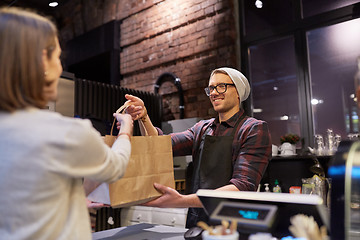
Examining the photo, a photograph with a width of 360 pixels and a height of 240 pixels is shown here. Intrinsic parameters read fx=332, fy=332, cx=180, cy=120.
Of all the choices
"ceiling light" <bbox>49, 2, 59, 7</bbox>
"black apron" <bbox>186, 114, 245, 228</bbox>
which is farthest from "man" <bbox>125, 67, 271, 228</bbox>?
"ceiling light" <bbox>49, 2, 59, 7</bbox>

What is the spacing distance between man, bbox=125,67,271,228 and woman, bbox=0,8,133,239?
607 mm

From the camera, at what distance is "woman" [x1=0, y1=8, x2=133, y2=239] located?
770 mm

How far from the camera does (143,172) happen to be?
4.35 feet

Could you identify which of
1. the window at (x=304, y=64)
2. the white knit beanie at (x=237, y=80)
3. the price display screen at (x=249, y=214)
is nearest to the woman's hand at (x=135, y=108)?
the white knit beanie at (x=237, y=80)

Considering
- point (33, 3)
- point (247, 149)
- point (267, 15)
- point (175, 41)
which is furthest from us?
point (33, 3)

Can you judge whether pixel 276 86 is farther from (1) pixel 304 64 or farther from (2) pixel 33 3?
(2) pixel 33 3

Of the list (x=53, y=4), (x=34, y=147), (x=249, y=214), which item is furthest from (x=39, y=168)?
(x=53, y=4)

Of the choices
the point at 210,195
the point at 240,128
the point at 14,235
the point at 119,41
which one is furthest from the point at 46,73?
the point at 119,41

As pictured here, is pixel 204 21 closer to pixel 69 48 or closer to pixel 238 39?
pixel 238 39

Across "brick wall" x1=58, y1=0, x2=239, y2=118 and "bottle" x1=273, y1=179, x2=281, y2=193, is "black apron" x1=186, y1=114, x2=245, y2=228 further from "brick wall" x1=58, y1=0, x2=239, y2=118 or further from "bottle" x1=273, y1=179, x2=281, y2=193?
"brick wall" x1=58, y1=0, x2=239, y2=118

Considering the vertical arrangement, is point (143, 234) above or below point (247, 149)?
below

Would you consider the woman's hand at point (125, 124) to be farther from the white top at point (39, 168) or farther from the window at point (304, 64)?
the window at point (304, 64)

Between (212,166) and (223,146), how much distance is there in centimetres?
12

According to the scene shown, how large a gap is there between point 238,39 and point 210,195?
3.16m
